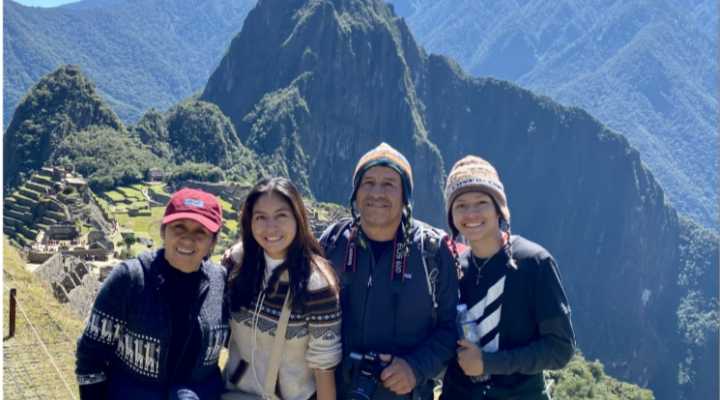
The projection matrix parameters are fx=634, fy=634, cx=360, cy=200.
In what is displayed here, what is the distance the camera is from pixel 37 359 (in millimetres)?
6836

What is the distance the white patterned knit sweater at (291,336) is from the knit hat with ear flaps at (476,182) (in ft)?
3.16

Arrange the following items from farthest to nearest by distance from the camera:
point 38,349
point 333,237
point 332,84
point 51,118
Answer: point 332,84, point 51,118, point 38,349, point 333,237

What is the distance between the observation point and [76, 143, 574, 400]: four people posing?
310 cm

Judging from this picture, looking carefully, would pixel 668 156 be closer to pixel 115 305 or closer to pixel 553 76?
pixel 553 76

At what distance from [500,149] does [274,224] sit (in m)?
112

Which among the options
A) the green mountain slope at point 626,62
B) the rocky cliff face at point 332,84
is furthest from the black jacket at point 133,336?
the green mountain slope at point 626,62

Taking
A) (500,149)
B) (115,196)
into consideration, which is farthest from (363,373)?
(500,149)

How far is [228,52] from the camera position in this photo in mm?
87000

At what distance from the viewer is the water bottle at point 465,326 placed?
11.6 ft

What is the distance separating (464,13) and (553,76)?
41.1m

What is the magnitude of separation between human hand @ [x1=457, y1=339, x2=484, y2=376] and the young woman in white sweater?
0.70 metres

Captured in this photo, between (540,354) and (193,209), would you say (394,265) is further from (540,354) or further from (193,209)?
(193,209)

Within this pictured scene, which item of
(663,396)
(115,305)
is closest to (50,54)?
(663,396)

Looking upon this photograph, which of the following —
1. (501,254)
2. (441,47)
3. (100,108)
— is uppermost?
(441,47)
